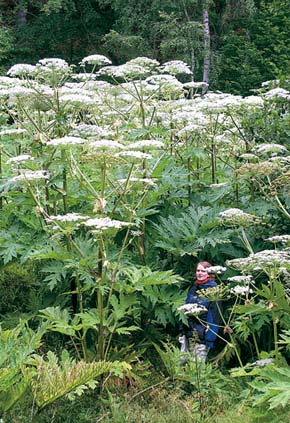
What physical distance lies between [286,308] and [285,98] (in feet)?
8.42

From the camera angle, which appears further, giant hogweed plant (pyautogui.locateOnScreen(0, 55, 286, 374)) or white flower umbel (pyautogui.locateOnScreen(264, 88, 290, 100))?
white flower umbel (pyautogui.locateOnScreen(264, 88, 290, 100))

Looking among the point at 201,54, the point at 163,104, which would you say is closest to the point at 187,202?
the point at 163,104

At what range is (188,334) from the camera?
19.5 ft

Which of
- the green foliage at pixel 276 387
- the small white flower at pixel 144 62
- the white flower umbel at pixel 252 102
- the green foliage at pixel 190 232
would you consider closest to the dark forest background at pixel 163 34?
the small white flower at pixel 144 62

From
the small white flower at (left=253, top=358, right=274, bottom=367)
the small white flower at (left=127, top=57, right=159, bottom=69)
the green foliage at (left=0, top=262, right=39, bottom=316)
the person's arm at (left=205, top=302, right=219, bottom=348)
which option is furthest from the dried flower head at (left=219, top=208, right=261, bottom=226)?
the green foliage at (left=0, top=262, right=39, bottom=316)

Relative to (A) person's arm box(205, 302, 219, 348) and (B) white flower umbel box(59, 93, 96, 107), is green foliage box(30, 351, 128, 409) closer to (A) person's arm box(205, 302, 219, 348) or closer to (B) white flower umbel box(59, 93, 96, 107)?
(A) person's arm box(205, 302, 219, 348)

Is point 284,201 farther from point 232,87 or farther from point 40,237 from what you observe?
point 232,87

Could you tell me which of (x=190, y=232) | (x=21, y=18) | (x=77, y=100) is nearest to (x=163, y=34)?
(x=21, y=18)

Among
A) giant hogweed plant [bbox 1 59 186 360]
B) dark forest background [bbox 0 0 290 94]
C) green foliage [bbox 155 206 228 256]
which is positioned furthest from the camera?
dark forest background [bbox 0 0 290 94]

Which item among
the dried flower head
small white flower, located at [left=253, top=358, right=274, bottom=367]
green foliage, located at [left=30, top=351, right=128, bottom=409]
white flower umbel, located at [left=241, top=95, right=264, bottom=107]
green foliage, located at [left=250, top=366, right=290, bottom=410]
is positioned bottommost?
green foliage, located at [left=30, top=351, right=128, bottom=409]

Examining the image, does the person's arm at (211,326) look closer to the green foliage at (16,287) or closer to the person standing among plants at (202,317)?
the person standing among plants at (202,317)

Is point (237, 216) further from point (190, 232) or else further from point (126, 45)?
point (126, 45)

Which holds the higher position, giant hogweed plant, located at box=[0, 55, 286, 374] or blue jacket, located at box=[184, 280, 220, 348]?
giant hogweed plant, located at box=[0, 55, 286, 374]

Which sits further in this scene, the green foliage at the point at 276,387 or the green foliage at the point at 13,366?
the green foliage at the point at 13,366
